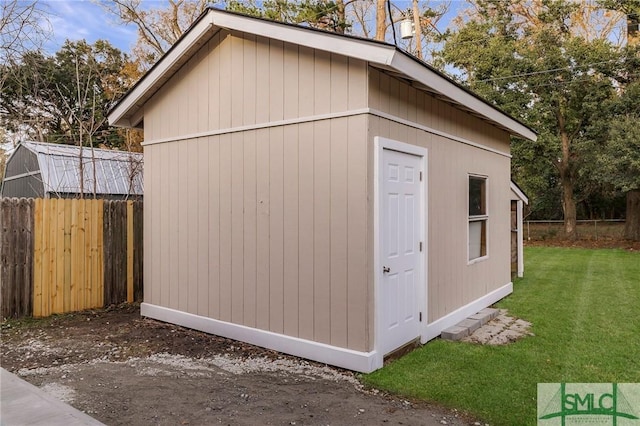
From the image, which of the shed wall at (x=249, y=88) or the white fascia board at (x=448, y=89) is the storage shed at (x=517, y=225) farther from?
the shed wall at (x=249, y=88)

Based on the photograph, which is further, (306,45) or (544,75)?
(544,75)

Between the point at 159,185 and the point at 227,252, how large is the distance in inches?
65.1

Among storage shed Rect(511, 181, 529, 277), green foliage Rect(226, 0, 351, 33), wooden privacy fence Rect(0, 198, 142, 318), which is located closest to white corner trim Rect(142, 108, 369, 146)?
wooden privacy fence Rect(0, 198, 142, 318)

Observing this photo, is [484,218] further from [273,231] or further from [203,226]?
[203,226]

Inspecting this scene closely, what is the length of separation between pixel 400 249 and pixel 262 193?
159cm

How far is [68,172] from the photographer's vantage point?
12.5m

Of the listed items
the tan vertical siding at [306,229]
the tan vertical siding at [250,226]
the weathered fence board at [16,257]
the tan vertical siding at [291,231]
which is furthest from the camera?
the weathered fence board at [16,257]

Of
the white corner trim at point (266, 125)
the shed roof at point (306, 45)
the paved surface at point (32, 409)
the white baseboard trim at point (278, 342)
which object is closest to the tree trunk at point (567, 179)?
the shed roof at point (306, 45)

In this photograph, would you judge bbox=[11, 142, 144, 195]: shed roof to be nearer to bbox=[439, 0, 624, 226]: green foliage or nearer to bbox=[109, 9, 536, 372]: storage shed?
bbox=[109, 9, 536, 372]: storage shed

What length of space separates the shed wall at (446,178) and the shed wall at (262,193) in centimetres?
35

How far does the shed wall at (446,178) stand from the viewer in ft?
14.8

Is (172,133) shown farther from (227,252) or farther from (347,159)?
(347,159)

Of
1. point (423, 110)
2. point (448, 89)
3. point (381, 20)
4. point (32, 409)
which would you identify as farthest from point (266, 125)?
point (381, 20)

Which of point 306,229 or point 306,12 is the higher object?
point 306,12
